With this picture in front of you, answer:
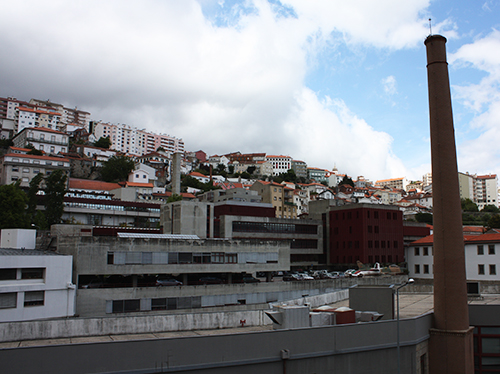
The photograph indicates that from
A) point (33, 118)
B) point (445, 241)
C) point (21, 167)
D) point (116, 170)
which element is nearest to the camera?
point (445, 241)

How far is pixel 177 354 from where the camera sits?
15906 mm

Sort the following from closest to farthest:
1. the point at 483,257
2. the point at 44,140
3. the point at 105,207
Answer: the point at 483,257 < the point at 105,207 < the point at 44,140

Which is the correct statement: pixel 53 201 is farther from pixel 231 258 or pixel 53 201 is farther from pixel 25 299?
pixel 25 299

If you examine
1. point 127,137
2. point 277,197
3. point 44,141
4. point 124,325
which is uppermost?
point 127,137

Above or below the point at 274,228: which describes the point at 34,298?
below

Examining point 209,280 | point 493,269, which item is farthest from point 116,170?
point 493,269

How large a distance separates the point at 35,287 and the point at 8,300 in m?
1.91

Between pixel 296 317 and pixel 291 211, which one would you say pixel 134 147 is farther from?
pixel 296 317

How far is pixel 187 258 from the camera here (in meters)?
42.2

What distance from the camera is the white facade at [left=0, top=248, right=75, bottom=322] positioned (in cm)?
3006

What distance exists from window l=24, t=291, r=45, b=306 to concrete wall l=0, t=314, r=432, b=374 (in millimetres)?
19463

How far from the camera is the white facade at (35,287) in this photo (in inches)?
1184

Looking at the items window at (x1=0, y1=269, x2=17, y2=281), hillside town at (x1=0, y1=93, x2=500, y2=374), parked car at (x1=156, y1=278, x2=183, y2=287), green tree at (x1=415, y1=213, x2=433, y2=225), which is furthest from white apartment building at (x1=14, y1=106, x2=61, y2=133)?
window at (x1=0, y1=269, x2=17, y2=281)

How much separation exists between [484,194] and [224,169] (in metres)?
124
